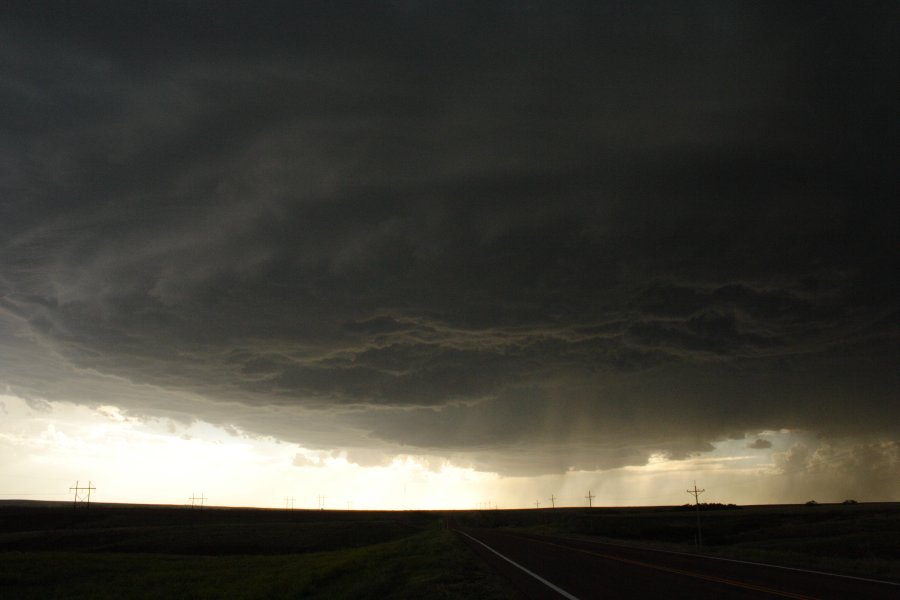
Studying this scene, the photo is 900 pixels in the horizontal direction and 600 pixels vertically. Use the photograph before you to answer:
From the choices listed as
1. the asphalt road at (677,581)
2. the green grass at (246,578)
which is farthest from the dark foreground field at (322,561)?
the asphalt road at (677,581)

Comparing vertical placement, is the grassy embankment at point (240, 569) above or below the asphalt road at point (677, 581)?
below

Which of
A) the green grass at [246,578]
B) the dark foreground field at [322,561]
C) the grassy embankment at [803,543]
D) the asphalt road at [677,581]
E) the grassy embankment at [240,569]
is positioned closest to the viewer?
the asphalt road at [677,581]

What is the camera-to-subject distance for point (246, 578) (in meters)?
42.9

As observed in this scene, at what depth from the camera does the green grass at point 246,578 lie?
2338 cm

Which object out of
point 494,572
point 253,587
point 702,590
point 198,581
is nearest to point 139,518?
point 198,581

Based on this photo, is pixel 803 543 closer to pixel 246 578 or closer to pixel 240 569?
pixel 246 578

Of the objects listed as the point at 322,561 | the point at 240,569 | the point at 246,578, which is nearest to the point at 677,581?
the point at 246,578

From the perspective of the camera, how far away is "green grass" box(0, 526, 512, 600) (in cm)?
2338

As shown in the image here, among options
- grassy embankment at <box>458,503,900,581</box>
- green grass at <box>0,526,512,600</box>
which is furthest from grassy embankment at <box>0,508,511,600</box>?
grassy embankment at <box>458,503,900,581</box>

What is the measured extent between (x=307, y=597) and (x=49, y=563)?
40.0m

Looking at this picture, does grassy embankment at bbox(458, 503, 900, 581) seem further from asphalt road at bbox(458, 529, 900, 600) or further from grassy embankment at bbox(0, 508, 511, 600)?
grassy embankment at bbox(0, 508, 511, 600)

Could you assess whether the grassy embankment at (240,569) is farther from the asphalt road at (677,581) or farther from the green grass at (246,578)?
the asphalt road at (677,581)

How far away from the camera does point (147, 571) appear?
51219mm

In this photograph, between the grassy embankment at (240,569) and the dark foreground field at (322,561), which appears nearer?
the grassy embankment at (240,569)
